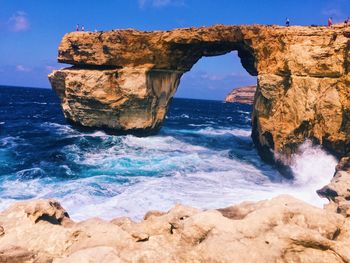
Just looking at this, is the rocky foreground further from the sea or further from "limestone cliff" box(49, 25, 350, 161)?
"limestone cliff" box(49, 25, 350, 161)

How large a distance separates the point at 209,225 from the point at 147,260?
1523 millimetres

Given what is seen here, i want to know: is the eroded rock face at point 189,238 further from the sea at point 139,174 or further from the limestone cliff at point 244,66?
the limestone cliff at point 244,66

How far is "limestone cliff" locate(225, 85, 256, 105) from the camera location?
14774 centimetres

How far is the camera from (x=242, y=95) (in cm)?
15250

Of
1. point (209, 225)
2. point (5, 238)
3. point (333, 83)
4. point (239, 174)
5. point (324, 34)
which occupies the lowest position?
point (239, 174)

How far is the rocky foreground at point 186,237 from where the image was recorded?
6273mm

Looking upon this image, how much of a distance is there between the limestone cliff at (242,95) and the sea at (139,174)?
4677 inches

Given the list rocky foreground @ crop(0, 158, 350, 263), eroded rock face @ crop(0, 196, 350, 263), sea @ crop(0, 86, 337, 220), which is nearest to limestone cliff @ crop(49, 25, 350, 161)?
sea @ crop(0, 86, 337, 220)

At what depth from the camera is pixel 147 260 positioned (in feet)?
20.5

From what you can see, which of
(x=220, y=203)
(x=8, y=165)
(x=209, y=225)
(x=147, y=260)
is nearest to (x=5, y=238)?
(x=147, y=260)

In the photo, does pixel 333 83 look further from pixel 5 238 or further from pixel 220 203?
pixel 5 238

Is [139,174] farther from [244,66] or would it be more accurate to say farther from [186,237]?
[244,66]

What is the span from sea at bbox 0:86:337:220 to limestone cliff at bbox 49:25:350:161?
1.58m

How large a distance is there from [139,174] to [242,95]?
13669cm
